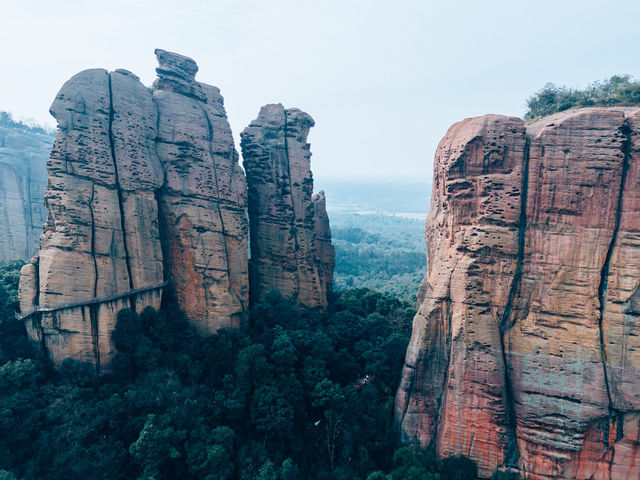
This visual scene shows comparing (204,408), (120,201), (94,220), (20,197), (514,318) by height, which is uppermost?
(20,197)

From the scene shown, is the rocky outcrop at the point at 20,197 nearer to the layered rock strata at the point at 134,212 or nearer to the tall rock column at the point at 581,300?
the layered rock strata at the point at 134,212

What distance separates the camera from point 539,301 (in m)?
14.8

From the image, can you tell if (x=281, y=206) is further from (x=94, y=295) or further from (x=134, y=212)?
(x=94, y=295)

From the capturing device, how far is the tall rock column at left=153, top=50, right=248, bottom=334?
64.7 feet

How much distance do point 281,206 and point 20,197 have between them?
124 ft

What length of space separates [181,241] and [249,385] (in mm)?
8427

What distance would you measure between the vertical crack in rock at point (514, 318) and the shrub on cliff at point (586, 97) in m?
4.60

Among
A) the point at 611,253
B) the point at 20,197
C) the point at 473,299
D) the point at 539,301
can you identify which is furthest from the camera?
the point at 20,197

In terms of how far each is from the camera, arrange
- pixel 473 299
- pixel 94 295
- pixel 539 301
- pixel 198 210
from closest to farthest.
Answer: pixel 539 301
pixel 473 299
pixel 94 295
pixel 198 210

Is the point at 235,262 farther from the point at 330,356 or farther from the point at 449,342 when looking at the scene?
the point at 449,342

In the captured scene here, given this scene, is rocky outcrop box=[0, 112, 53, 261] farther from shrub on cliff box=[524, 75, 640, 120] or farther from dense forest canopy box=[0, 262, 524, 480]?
shrub on cliff box=[524, 75, 640, 120]

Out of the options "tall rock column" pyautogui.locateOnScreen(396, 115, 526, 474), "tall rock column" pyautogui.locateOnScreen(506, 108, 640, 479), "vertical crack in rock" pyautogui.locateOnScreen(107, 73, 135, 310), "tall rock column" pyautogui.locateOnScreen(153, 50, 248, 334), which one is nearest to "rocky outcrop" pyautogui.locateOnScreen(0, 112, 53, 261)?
"vertical crack in rock" pyautogui.locateOnScreen(107, 73, 135, 310)

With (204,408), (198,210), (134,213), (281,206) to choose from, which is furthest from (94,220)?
(281,206)

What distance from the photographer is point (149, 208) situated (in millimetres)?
18766
